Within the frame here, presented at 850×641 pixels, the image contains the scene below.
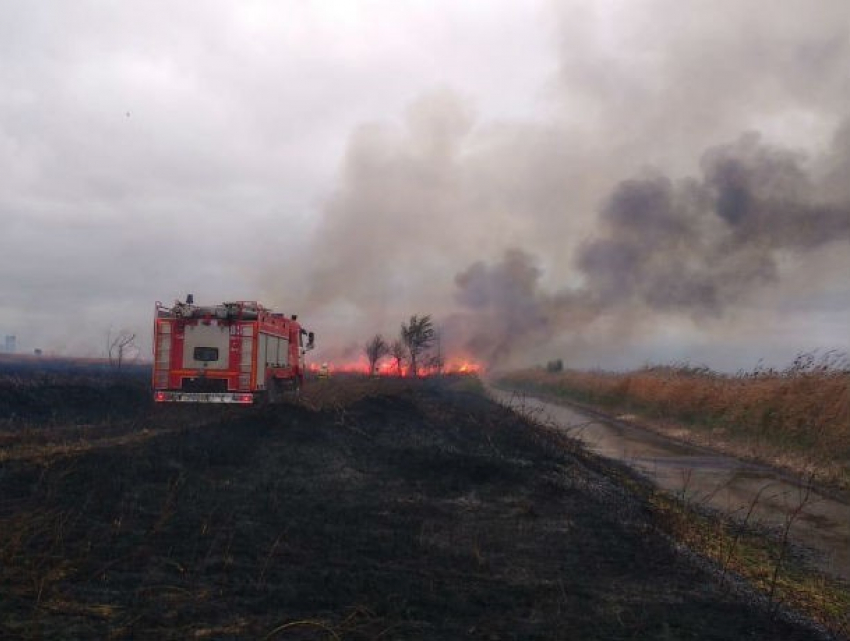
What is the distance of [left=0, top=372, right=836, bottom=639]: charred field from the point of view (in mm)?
5465

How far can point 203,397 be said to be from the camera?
19625mm

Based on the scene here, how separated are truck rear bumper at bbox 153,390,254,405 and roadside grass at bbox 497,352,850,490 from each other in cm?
1285

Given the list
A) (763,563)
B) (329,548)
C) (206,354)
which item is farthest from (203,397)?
(763,563)

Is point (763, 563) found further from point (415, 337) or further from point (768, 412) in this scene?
point (415, 337)

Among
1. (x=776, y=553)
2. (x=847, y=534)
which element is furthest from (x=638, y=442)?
(x=776, y=553)

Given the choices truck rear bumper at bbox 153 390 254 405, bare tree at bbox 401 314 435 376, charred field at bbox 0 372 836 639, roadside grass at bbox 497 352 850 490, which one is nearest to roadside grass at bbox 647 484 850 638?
charred field at bbox 0 372 836 639

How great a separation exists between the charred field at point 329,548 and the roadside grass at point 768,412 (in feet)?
19.1

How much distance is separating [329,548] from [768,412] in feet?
57.5

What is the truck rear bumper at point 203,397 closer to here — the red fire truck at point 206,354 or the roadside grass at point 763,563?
the red fire truck at point 206,354

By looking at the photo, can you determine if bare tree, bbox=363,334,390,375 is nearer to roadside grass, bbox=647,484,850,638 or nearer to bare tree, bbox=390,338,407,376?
bare tree, bbox=390,338,407,376

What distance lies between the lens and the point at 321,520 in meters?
8.74

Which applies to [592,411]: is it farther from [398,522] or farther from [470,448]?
[398,522]

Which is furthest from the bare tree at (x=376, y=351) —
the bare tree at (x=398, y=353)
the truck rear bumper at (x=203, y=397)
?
the truck rear bumper at (x=203, y=397)

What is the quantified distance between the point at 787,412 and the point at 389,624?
1804 centimetres
